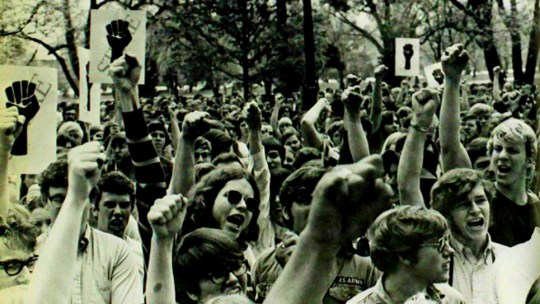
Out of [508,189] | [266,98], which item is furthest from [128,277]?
[266,98]

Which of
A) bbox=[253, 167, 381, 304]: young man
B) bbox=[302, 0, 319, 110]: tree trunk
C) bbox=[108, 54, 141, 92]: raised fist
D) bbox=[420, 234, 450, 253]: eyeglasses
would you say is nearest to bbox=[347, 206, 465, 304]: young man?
bbox=[420, 234, 450, 253]: eyeglasses

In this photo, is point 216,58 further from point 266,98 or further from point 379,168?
point 379,168

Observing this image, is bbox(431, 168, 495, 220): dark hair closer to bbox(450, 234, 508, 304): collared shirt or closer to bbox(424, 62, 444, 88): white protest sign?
bbox(450, 234, 508, 304): collared shirt

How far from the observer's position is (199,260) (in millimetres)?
3266

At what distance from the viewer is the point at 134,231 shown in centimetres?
484

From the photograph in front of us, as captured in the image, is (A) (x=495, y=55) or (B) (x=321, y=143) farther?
(A) (x=495, y=55)

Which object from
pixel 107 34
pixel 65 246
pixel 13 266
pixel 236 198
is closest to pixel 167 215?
pixel 65 246

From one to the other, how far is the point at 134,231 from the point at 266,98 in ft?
65.5

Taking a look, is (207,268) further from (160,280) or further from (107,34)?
(107,34)

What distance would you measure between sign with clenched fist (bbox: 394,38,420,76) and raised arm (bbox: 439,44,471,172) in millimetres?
5995

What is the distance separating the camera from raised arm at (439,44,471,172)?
473cm

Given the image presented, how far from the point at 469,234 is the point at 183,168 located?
136 centimetres

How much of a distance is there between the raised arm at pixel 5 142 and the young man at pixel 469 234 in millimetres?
1890

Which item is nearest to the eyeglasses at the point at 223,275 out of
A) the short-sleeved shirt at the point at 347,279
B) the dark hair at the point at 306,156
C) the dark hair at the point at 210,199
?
the short-sleeved shirt at the point at 347,279
